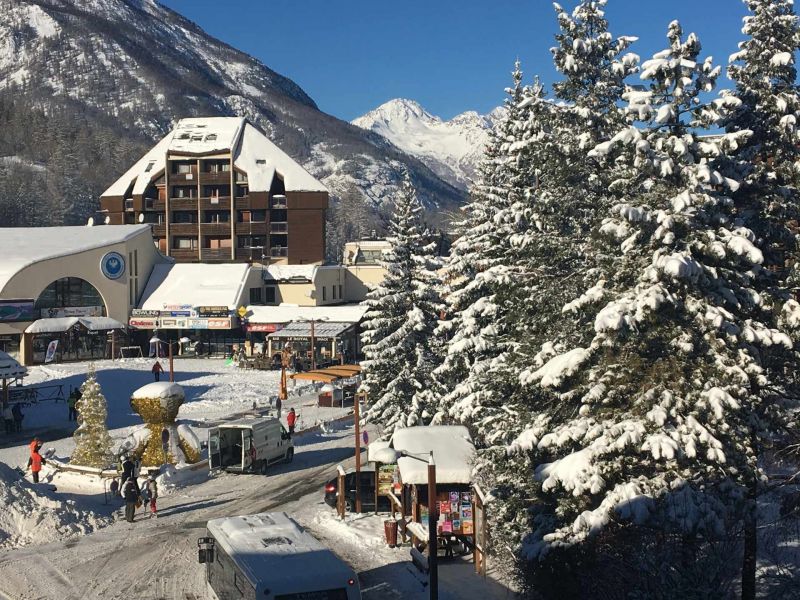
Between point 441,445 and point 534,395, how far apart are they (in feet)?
10.8

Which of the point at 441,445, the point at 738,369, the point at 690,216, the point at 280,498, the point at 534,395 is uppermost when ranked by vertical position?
the point at 690,216

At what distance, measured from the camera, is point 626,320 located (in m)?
13.9

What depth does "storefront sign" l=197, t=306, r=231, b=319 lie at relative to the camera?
64.5 meters

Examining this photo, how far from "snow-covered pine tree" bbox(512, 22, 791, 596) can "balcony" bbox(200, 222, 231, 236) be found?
70.5m

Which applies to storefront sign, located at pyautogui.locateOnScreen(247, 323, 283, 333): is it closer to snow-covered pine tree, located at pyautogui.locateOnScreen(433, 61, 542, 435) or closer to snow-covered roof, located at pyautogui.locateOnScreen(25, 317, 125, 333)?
snow-covered roof, located at pyautogui.locateOnScreen(25, 317, 125, 333)

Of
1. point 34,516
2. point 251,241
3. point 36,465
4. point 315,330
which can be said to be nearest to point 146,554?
point 34,516

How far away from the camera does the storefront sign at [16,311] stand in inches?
2264

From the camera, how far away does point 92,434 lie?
29312 millimetres

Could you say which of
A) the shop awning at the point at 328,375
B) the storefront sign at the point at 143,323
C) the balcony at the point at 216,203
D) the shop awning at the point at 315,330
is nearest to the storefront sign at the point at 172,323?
the storefront sign at the point at 143,323

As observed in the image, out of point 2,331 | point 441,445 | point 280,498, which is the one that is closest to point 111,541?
point 280,498

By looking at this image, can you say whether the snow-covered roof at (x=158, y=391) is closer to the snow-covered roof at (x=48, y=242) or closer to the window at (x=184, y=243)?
the snow-covered roof at (x=48, y=242)

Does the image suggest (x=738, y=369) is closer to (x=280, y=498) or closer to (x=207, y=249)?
(x=280, y=498)

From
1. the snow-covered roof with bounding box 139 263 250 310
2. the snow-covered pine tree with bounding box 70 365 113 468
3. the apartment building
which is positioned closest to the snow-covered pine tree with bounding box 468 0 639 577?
the snow-covered pine tree with bounding box 70 365 113 468

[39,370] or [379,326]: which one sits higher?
[379,326]
